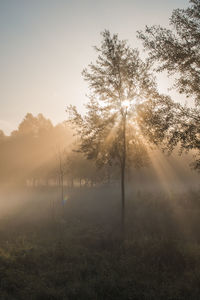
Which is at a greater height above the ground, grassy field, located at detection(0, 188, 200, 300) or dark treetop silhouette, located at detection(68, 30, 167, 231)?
dark treetop silhouette, located at detection(68, 30, 167, 231)

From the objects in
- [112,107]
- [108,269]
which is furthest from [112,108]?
[108,269]

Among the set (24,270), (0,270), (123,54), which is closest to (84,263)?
(24,270)

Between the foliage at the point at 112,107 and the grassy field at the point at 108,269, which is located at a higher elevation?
the foliage at the point at 112,107

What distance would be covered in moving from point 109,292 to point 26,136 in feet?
179

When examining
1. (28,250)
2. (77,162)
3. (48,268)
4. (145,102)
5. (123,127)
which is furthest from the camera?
(77,162)

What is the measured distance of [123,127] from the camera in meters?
15.7

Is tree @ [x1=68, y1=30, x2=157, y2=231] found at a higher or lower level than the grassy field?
higher

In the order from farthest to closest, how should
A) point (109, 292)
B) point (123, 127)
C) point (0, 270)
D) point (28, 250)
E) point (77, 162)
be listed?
point (77, 162) → point (123, 127) → point (28, 250) → point (0, 270) → point (109, 292)

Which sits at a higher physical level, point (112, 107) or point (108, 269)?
point (112, 107)

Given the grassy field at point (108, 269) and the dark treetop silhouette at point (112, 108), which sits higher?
the dark treetop silhouette at point (112, 108)

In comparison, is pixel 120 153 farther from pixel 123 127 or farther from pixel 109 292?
pixel 109 292

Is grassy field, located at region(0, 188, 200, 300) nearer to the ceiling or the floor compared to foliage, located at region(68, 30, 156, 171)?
nearer to the floor

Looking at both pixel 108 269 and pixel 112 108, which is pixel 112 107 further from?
pixel 108 269

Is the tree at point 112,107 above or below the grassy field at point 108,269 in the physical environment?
above
